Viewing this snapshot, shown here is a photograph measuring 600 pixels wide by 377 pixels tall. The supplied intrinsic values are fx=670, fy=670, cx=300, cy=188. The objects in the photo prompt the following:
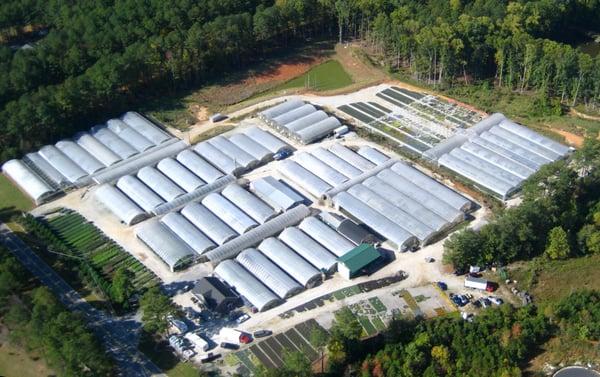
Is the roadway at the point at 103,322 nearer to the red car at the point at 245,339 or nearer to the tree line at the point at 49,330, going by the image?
the tree line at the point at 49,330

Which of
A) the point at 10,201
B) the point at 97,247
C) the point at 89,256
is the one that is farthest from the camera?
the point at 10,201

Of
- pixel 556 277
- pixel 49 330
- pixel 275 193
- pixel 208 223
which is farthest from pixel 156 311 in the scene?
pixel 556 277

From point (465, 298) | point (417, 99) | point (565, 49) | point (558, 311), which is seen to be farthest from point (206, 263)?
point (565, 49)

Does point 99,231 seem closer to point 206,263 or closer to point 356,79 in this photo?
point 206,263

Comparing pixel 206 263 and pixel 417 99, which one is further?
pixel 417 99

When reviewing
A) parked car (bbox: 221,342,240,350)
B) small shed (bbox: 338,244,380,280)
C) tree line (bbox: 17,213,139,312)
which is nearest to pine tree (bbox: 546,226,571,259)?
small shed (bbox: 338,244,380,280)

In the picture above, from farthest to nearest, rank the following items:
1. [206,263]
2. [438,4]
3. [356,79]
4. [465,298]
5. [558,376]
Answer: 1. [438,4]
2. [356,79]
3. [206,263]
4. [465,298]
5. [558,376]

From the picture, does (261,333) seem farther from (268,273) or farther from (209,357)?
(268,273)
